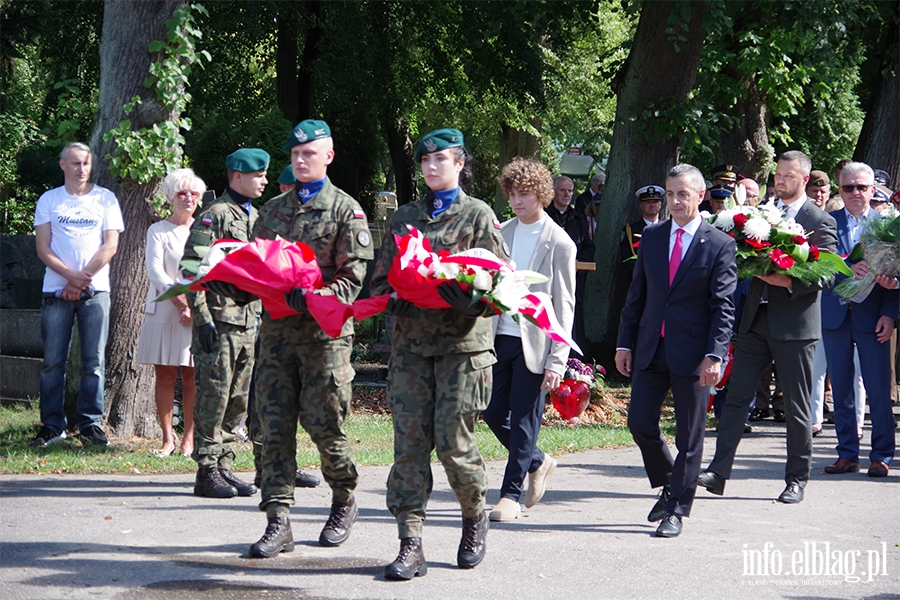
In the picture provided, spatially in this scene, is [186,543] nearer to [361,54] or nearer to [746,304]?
[746,304]

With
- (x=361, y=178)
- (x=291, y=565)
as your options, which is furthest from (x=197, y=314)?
(x=361, y=178)

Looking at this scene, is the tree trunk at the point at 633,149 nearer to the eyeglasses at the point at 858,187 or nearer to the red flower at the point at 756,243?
the eyeglasses at the point at 858,187

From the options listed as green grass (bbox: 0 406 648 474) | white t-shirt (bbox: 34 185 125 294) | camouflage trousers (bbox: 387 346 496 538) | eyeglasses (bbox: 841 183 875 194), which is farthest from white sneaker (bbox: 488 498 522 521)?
eyeglasses (bbox: 841 183 875 194)

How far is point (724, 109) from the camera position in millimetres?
18625

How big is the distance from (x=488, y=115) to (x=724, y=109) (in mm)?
12555

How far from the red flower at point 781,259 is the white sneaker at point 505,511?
8.14 feet

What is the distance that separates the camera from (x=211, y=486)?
7203 mm

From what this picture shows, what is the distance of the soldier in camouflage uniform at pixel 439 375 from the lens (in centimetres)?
547

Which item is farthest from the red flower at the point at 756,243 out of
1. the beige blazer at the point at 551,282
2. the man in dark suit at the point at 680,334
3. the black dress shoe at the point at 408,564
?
the black dress shoe at the point at 408,564

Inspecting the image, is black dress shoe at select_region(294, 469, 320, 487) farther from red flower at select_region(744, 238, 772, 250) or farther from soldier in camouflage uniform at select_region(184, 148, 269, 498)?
red flower at select_region(744, 238, 772, 250)

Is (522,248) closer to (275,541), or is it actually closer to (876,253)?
(275,541)

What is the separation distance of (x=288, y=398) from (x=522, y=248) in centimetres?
199

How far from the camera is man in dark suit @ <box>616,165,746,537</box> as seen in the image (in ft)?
21.5

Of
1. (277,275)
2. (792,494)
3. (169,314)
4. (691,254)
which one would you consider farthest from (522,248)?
(169,314)
